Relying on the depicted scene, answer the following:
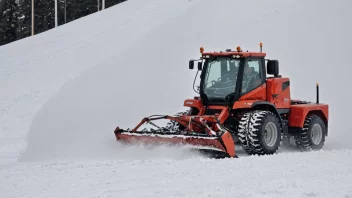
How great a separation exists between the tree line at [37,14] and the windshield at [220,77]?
45.0 m

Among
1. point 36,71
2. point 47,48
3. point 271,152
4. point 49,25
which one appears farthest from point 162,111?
point 49,25

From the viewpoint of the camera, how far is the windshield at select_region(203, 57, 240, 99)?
11492 mm

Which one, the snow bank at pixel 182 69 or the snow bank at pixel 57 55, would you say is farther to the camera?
the snow bank at pixel 57 55

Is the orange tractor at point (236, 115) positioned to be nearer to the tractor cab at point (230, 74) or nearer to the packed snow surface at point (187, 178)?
the tractor cab at point (230, 74)

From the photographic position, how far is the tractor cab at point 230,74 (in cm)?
1141

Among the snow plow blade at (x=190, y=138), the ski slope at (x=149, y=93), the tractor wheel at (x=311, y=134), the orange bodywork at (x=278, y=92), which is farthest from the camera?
the tractor wheel at (x=311, y=134)

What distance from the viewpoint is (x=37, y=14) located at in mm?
58219

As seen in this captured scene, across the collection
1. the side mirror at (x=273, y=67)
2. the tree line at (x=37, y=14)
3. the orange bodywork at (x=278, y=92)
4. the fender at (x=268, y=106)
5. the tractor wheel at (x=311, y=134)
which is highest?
the tree line at (x=37, y=14)

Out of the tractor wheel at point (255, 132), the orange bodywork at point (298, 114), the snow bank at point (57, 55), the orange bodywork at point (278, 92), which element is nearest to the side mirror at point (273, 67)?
the orange bodywork at point (278, 92)

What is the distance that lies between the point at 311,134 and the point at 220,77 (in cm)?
254

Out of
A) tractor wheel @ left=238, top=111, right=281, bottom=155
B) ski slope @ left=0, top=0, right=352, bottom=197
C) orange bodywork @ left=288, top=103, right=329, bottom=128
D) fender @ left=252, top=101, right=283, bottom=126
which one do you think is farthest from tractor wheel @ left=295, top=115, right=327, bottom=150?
tractor wheel @ left=238, top=111, right=281, bottom=155

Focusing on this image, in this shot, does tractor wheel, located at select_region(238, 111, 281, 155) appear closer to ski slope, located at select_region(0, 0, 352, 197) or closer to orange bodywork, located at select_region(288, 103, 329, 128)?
ski slope, located at select_region(0, 0, 352, 197)

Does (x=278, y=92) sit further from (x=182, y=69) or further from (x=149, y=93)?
(x=182, y=69)

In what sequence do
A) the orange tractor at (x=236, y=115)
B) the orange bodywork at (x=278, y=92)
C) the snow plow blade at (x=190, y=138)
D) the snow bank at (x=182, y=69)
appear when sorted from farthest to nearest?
the snow bank at (x=182, y=69) < the orange bodywork at (x=278, y=92) < the orange tractor at (x=236, y=115) < the snow plow blade at (x=190, y=138)
